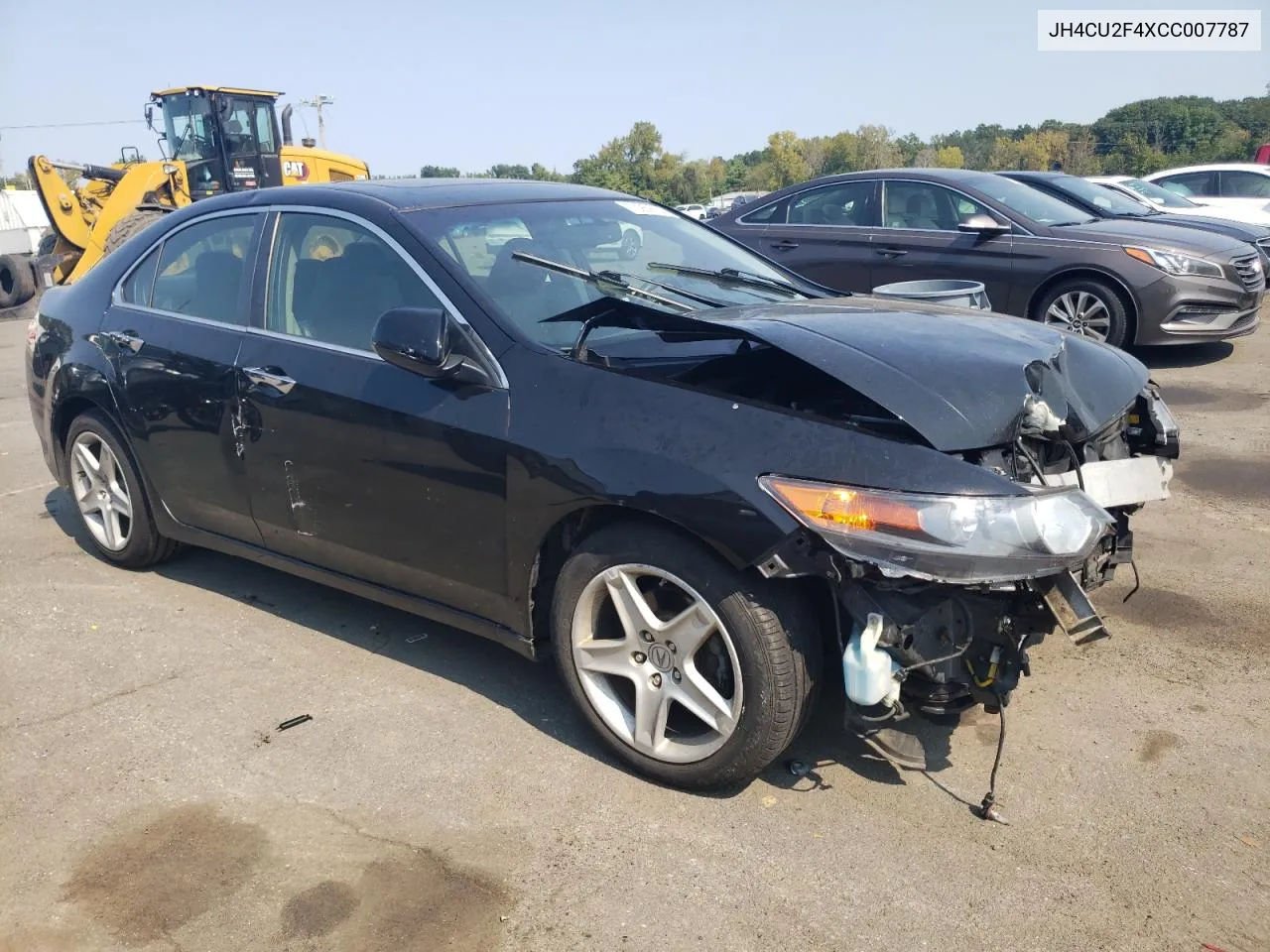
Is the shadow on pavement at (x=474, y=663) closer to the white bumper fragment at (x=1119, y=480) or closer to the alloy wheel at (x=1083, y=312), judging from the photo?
the white bumper fragment at (x=1119, y=480)

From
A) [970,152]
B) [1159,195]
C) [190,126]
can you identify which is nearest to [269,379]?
[190,126]

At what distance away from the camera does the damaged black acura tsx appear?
2666 mm

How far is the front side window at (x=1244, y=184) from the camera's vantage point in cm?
1599

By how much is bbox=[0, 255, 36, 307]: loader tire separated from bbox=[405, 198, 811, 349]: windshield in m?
15.8

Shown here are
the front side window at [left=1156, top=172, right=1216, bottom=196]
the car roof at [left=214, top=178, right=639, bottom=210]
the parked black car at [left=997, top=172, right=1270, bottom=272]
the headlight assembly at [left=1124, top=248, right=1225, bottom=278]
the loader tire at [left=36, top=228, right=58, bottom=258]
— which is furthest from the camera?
the loader tire at [left=36, top=228, right=58, bottom=258]

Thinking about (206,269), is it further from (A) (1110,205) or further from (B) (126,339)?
(A) (1110,205)

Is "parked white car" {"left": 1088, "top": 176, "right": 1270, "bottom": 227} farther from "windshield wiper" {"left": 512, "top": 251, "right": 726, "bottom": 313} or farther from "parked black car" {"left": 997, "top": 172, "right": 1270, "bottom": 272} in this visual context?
"windshield wiper" {"left": 512, "top": 251, "right": 726, "bottom": 313}

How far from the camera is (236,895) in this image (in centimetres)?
267

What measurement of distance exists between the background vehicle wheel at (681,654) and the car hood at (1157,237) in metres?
7.08

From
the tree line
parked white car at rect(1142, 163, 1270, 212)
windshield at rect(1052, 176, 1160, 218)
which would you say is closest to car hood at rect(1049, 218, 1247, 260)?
windshield at rect(1052, 176, 1160, 218)

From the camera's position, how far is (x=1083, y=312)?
870 cm

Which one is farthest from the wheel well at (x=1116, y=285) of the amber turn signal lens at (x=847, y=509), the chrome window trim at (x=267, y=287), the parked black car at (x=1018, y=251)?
the amber turn signal lens at (x=847, y=509)

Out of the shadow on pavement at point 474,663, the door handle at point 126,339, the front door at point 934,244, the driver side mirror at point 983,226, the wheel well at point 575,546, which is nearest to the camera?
the wheel well at point 575,546

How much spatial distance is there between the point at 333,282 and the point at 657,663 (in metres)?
1.89
